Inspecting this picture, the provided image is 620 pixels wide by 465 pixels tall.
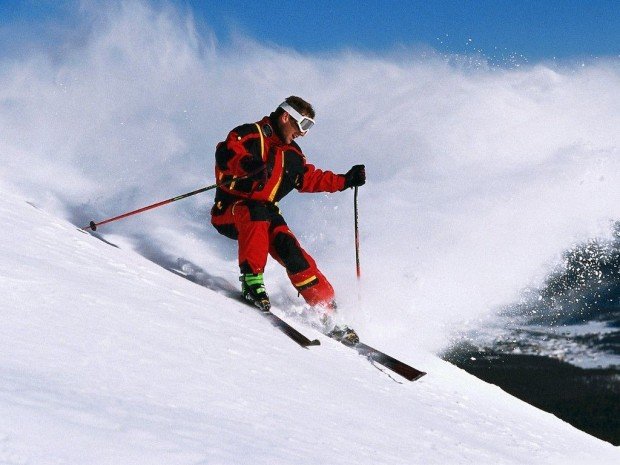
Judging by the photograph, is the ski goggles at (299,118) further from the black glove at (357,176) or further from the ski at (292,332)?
the ski at (292,332)

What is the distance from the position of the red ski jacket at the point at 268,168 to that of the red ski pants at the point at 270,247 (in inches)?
5.1

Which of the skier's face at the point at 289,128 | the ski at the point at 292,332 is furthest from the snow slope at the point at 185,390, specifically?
the skier's face at the point at 289,128

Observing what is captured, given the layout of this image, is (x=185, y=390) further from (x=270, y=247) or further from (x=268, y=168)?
(x=268, y=168)

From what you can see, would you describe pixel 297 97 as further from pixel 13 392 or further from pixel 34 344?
pixel 13 392

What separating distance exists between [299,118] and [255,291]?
5.22 feet

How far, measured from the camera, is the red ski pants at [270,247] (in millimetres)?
4914

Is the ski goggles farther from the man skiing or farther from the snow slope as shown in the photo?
the snow slope

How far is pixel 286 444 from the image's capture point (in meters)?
1.79

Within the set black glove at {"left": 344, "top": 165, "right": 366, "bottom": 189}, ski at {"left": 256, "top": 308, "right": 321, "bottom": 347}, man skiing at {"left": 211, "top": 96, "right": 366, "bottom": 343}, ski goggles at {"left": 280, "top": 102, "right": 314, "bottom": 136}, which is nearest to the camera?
ski at {"left": 256, "top": 308, "right": 321, "bottom": 347}

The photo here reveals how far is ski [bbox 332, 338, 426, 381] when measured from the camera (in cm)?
409

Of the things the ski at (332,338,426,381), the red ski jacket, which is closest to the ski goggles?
the red ski jacket

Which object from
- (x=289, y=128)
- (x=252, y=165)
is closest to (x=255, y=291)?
(x=252, y=165)

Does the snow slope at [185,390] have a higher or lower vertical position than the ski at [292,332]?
lower

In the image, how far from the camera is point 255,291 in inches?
189
